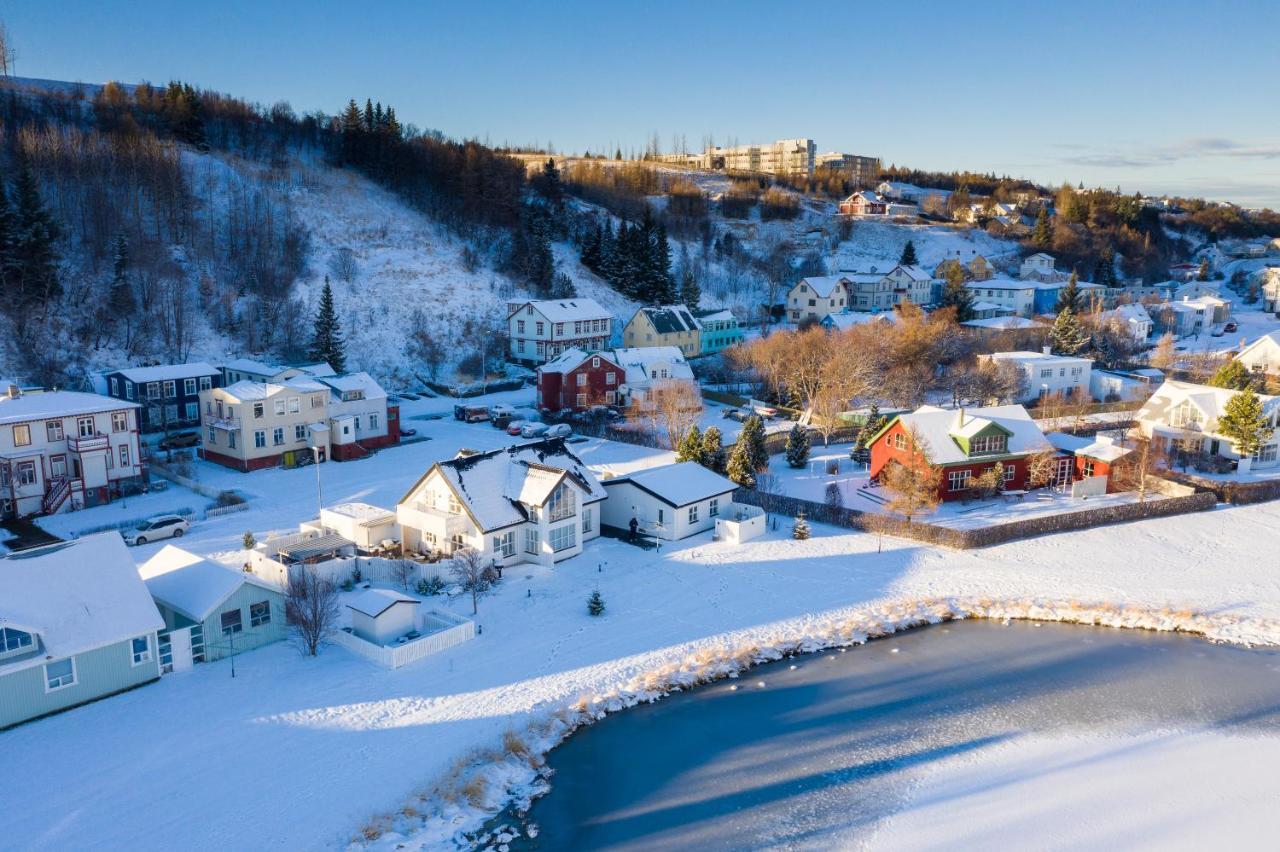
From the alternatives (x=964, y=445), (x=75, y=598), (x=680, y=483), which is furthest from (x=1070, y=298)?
(x=75, y=598)

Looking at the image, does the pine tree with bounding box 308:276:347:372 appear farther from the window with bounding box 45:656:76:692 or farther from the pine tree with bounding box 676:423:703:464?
the window with bounding box 45:656:76:692

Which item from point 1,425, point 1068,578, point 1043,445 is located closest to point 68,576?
point 1,425

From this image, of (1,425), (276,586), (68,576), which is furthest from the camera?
(1,425)

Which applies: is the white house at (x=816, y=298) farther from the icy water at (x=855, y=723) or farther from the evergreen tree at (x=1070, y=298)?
the icy water at (x=855, y=723)

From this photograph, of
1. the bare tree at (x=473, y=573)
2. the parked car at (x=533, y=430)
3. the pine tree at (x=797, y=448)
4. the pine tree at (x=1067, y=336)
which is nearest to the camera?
the bare tree at (x=473, y=573)

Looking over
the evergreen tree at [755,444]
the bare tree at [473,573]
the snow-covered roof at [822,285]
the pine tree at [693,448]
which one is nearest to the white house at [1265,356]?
the snow-covered roof at [822,285]

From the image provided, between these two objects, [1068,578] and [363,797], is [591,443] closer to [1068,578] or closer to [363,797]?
[1068,578]

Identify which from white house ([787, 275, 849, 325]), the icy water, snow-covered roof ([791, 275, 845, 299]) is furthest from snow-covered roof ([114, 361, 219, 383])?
snow-covered roof ([791, 275, 845, 299])
